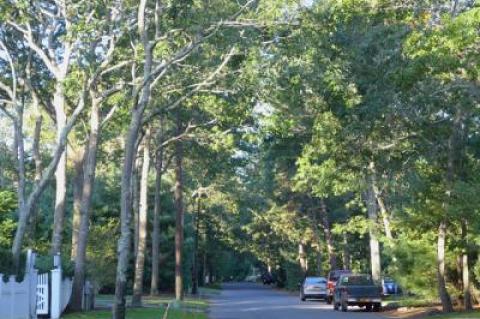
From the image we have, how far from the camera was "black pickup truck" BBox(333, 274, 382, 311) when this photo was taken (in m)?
34.9

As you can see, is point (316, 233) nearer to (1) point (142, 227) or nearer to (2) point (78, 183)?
(1) point (142, 227)

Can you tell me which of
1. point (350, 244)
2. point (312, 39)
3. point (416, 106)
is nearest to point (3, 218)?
point (312, 39)

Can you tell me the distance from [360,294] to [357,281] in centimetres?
136

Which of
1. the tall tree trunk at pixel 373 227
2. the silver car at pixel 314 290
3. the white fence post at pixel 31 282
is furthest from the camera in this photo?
the silver car at pixel 314 290

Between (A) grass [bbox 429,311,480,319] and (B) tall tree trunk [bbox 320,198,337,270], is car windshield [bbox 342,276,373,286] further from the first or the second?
(B) tall tree trunk [bbox 320,198,337,270]

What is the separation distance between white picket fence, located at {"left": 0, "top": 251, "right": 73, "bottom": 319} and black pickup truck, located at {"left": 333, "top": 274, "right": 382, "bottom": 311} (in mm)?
12543

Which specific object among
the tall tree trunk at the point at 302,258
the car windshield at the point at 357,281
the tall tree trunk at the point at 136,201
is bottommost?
the car windshield at the point at 357,281

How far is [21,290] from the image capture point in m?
22.8

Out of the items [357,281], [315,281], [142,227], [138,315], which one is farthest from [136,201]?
[138,315]

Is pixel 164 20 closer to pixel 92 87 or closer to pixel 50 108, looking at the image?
pixel 92 87

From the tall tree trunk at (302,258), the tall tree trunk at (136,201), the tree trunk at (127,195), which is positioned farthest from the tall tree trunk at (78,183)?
the tall tree trunk at (302,258)

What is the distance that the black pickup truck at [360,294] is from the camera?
34875 millimetres

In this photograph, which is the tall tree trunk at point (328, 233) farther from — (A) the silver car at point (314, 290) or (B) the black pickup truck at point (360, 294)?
(B) the black pickup truck at point (360, 294)

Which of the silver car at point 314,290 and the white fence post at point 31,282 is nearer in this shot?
the white fence post at point 31,282
